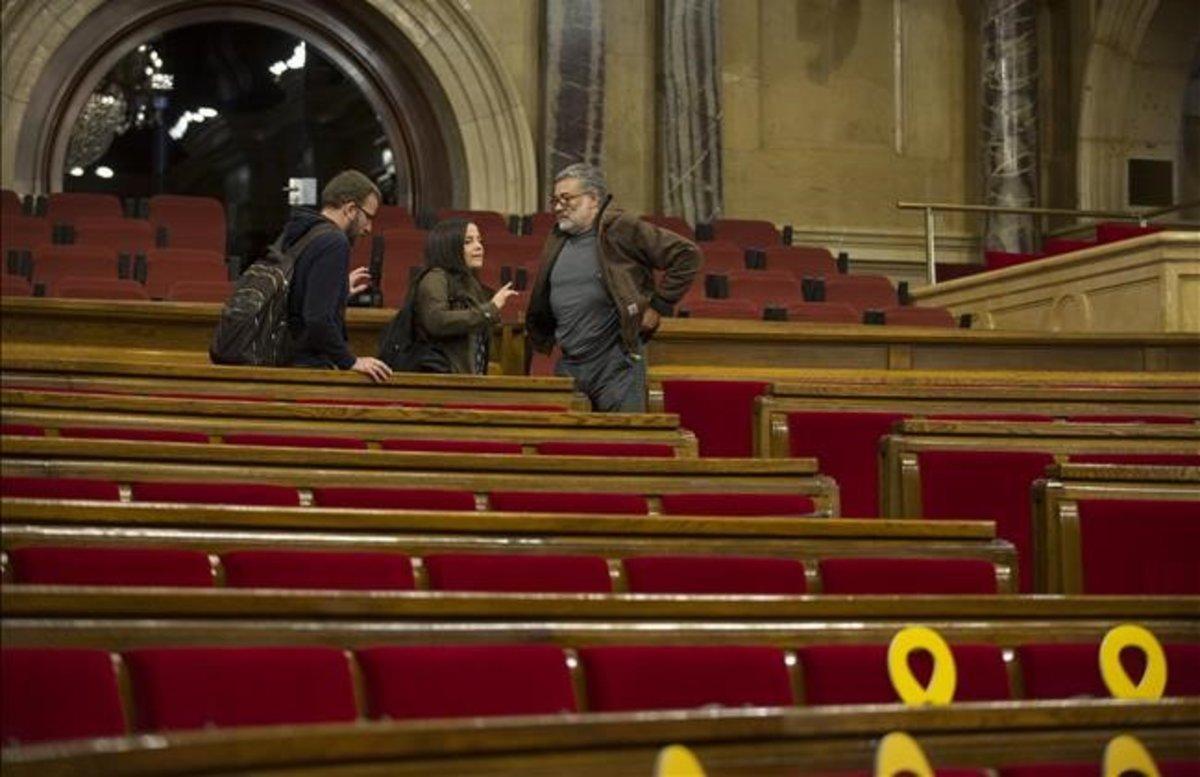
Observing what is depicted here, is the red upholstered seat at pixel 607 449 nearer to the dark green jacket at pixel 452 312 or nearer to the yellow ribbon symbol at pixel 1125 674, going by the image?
the dark green jacket at pixel 452 312

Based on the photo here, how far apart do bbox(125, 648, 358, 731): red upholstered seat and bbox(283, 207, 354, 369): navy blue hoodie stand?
5.51ft

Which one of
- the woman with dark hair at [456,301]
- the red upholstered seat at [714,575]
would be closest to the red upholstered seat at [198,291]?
the woman with dark hair at [456,301]

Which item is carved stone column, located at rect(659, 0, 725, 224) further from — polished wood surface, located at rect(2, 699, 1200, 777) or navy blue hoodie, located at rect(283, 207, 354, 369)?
polished wood surface, located at rect(2, 699, 1200, 777)

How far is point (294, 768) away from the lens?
2.89 ft

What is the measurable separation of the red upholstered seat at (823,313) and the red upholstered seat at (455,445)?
2.50 metres

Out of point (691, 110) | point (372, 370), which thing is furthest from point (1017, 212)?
point (372, 370)

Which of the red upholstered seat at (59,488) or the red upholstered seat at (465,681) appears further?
the red upholstered seat at (59,488)

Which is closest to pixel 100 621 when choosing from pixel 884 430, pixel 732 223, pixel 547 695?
pixel 547 695

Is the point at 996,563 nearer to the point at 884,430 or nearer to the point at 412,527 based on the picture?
the point at 412,527

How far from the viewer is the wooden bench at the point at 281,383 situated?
2.82 metres

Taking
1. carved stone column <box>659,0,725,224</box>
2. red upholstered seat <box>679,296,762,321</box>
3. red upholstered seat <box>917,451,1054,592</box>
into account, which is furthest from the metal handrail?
red upholstered seat <box>917,451,1054,592</box>

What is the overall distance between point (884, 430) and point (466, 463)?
3.37ft

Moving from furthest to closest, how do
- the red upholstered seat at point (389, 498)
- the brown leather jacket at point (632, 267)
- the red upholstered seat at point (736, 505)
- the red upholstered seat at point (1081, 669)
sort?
the brown leather jacket at point (632, 267) → the red upholstered seat at point (736, 505) → the red upholstered seat at point (389, 498) → the red upholstered seat at point (1081, 669)

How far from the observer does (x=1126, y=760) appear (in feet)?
3.53
